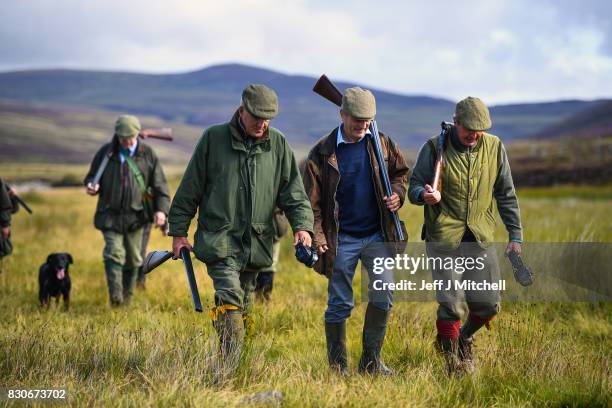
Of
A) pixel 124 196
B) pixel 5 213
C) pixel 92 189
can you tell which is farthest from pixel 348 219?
pixel 5 213

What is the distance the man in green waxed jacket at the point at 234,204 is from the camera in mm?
5238

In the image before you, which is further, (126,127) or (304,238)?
(126,127)

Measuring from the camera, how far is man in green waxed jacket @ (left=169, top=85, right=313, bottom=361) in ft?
17.2

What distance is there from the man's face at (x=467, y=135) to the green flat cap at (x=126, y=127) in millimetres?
4603

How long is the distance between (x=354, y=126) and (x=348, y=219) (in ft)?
2.43

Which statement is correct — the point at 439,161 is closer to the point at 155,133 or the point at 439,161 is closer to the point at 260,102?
the point at 260,102

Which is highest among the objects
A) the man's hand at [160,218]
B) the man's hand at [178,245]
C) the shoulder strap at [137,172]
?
the shoulder strap at [137,172]

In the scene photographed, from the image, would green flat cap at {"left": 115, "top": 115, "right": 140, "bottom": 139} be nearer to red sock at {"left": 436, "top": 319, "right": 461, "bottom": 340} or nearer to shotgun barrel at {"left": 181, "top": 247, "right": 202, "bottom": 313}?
shotgun barrel at {"left": 181, "top": 247, "right": 202, "bottom": 313}

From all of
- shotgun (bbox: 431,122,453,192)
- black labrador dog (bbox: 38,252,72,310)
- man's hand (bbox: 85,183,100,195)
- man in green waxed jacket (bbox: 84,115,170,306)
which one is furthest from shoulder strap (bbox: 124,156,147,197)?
shotgun (bbox: 431,122,453,192)

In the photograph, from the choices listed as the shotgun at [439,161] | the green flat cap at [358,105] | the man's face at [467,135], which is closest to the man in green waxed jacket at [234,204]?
the green flat cap at [358,105]

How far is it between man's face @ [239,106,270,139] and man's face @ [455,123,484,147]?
149cm

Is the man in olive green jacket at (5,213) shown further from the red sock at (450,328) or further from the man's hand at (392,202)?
the red sock at (450,328)

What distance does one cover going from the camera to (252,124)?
5.21 metres

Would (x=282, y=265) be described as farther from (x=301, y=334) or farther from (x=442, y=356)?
(x=442, y=356)
